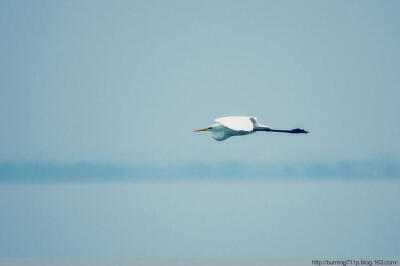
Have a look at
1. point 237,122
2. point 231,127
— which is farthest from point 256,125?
point 231,127

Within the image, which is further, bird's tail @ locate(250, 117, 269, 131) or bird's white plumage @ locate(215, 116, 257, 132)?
bird's tail @ locate(250, 117, 269, 131)

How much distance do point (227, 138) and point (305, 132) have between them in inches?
106

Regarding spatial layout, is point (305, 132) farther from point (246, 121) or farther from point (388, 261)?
point (388, 261)

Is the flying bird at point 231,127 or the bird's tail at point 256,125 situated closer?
the flying bird at point 231,127

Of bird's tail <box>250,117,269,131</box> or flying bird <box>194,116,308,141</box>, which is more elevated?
bird's tail <box>250,117,269,131</box>

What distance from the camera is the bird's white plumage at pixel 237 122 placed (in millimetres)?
11242

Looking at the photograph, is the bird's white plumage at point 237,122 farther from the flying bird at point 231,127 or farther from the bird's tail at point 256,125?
the bird's tail at point 256,125

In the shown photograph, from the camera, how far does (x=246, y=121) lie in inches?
455

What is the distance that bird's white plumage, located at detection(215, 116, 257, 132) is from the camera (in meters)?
11.2

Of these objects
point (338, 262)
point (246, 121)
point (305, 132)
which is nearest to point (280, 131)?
point (305, 132)

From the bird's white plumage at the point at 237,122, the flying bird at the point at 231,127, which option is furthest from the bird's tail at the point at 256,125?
the bird's white plumage at the point at 237,122

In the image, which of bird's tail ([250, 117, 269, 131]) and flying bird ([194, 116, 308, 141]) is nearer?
flying bird ([194, 116, 308, 141])

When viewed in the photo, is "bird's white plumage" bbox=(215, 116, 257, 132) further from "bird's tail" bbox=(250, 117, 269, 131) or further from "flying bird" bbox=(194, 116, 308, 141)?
"bird's tail" bbox=(250, 117, 269, 131)

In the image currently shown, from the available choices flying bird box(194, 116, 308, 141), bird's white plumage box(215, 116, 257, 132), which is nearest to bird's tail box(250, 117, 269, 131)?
flying bird box(194, 116, 308, 141)
